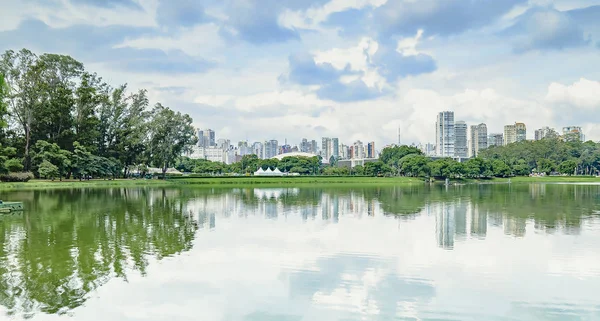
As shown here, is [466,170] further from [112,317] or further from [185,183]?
[112,317]

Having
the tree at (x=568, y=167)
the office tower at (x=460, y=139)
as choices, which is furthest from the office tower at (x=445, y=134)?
the tree at (x=568, y=167)

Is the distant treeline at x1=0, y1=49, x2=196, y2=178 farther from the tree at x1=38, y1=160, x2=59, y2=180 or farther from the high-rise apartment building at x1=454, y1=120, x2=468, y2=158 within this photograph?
the high-rise apartment building at x1=454, y1=120, x2=468, y2=158

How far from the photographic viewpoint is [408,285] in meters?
9.53

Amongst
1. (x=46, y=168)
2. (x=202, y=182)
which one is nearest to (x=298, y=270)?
(x=46, y=168)

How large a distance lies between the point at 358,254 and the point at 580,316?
18.3 ft

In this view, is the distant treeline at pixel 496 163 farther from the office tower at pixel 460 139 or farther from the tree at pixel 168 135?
the office tower at pixel 460 139

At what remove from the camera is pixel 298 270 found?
10750 mm

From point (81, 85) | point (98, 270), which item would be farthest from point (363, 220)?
point (81, 85)

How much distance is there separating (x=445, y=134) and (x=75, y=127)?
159 metres

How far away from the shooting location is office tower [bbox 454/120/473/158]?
19175 centimetres

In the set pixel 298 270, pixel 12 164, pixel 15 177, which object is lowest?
pixel 298 270

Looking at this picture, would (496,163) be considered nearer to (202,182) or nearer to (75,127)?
(202,182)

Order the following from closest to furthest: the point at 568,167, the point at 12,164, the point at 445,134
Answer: the point at 12,164 → the point at 568,167 → the point at 445,134

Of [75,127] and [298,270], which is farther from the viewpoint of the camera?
[75,127]
